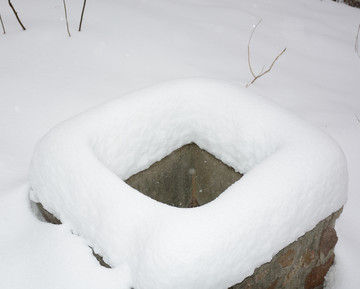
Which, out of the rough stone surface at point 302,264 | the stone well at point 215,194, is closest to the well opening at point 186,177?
the stone well at point 215,194

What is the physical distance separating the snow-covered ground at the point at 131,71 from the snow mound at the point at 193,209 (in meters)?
0.17

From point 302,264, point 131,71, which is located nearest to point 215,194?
point 302,264

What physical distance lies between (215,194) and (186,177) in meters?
0.20

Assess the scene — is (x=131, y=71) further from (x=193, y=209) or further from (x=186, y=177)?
(x=193, y=209)

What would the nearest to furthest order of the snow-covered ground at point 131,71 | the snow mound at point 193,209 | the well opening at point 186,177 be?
the snow mound at point 193,209
the snow-covered ground at point 131,71
the well opening at point 186,177

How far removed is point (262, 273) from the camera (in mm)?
1480

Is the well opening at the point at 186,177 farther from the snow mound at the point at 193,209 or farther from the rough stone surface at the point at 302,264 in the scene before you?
the rough stone surface at the point at 302,264

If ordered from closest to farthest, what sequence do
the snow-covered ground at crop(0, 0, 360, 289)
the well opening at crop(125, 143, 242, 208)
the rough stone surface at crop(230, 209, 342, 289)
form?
the rough stone surface at crop(230, 209, 342, 289), the snow-covered ground at crop(0, 0, 360, 289), the well opening at crop(125, 143, 242, 208)

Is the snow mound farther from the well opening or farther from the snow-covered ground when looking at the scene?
the snow-covered ground

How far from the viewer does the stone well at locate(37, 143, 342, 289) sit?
1.56m

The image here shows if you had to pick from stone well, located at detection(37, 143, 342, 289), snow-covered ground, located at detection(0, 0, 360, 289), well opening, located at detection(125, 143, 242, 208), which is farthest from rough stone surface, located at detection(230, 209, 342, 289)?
well opening, located at detection(125, 143, 242, 208)

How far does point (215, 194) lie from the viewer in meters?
2.17

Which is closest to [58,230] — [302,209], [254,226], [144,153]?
[144,153]

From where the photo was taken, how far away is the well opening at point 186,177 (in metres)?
2.00
